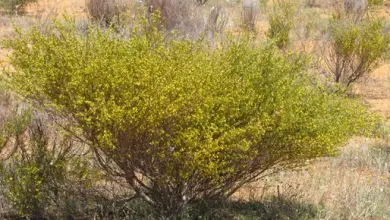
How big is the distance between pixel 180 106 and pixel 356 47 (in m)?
9.10

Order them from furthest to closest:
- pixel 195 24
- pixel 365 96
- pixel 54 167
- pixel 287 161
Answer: pixel 365 96, pixel 195 24, pixel 54 167, pixel 287 161

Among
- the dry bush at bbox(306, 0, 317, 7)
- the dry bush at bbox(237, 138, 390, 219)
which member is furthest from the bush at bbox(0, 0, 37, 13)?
the dry bush at bbox(237, 138, 390, 219)

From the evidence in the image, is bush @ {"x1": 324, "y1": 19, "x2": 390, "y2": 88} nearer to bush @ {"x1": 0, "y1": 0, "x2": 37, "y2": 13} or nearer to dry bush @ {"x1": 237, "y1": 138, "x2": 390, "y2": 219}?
dry bush @ {"x1": 237, "y1": 138, "x2": 390, "y2": 219}

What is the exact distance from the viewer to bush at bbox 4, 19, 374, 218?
417 cm

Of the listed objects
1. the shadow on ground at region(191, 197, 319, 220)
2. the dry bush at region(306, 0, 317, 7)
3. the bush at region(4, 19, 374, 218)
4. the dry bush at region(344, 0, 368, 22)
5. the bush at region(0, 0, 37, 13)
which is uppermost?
the dry bush at region(306, 0, 317, 7)

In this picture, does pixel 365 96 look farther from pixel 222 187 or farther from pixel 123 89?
pixel 123 89

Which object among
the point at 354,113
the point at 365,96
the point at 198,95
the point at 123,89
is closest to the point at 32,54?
the point at 123,89

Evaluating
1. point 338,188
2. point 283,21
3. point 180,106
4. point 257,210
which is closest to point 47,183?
point 180,106

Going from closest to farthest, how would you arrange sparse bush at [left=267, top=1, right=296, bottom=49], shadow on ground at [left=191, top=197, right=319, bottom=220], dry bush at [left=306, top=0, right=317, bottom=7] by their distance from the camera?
shadow on ground at [left=191, top=197, right=319, bottom=220], sparse bush at [left=267, top=1, right=296, bottom=49], dry bush at [left=306, top=0, right=317, bottom=7]

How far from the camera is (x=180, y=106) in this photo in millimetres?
4164

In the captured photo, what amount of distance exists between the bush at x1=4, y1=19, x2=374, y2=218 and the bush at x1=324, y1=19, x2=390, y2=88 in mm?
7324

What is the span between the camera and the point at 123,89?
13.8ft

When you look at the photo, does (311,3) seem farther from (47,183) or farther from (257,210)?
(47,183)

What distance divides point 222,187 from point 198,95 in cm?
128
